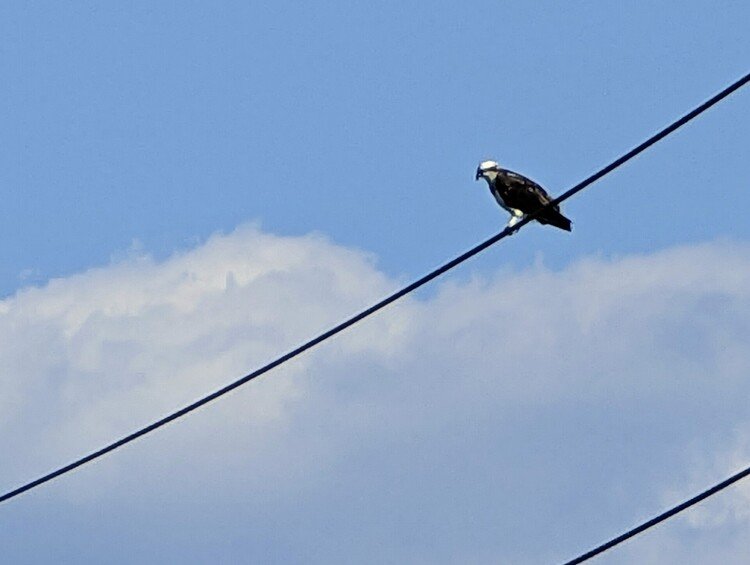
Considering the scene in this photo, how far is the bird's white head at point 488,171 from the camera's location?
2078 centimetres

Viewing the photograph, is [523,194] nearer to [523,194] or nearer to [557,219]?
[523,194]

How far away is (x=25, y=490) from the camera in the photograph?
1362cm

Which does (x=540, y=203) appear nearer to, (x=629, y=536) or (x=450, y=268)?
(x=450, y=268)

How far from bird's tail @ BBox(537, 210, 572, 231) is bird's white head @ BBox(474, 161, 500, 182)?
5.01 ft

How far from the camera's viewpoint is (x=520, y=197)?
65.5ft

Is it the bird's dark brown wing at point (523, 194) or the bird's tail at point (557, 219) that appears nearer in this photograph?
the bird's tail at point (557, 219)

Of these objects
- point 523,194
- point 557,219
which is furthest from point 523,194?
point 557,219

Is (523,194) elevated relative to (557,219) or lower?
elevated

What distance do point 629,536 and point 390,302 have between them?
2.25 m

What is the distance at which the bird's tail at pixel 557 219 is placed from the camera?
19156 millimetres

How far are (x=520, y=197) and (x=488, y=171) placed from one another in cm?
110

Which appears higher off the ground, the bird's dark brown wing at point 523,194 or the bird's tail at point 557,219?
the bird's dark brown wing at point 523,194

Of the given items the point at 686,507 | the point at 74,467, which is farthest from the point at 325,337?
the point at 686,507

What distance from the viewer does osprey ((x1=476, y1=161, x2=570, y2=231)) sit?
1923 centimetres
